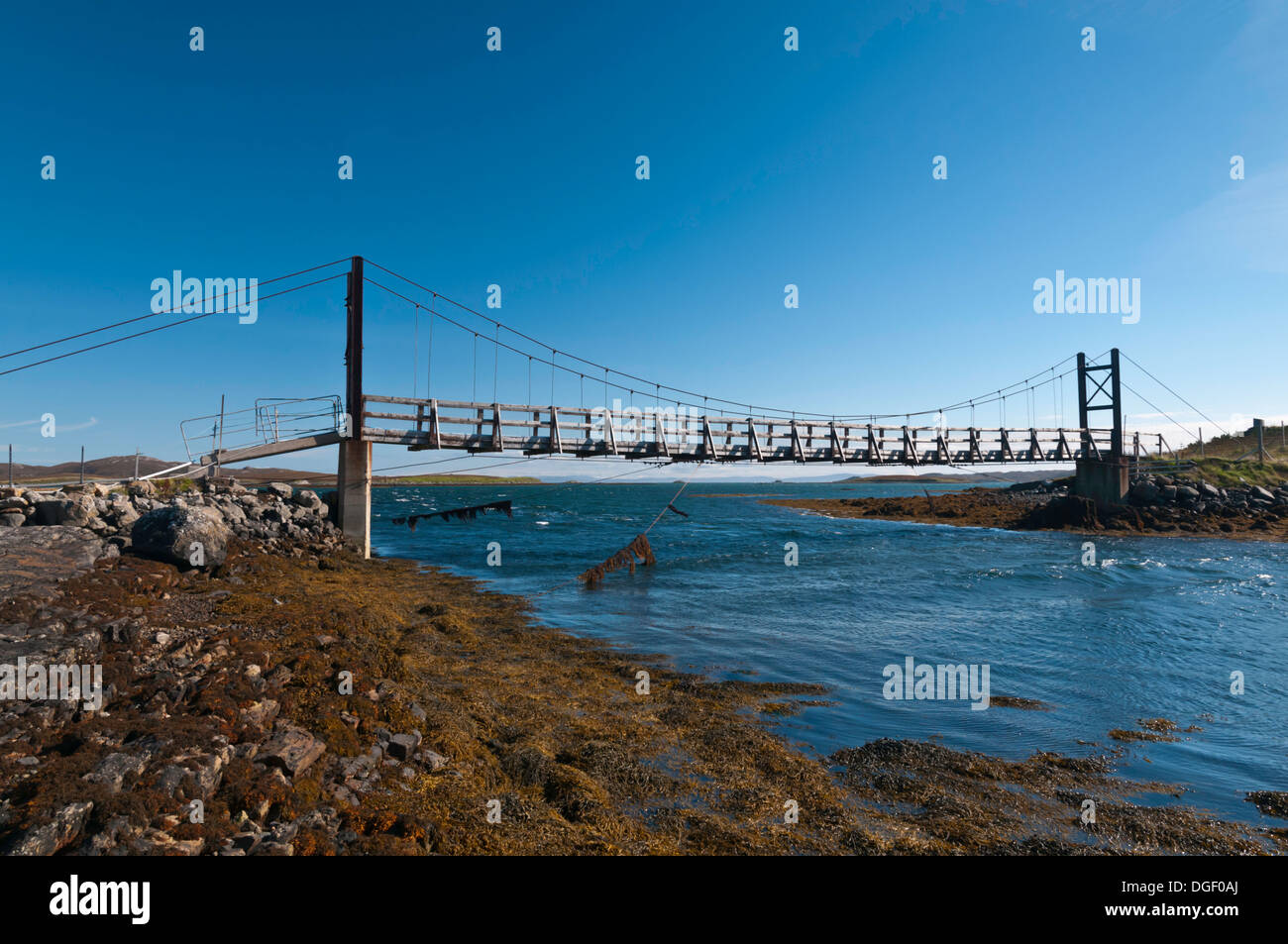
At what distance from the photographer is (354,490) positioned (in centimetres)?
2305

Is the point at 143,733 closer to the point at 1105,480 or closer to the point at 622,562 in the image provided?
the point at 622,562

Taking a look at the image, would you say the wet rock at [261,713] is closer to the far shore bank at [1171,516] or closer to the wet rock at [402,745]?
the wet rock at [402,745]

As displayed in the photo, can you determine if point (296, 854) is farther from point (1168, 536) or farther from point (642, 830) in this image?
point (1168, 536)

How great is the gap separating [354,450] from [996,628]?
878 inches

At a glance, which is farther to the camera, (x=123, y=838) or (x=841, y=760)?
(x=841, y=760)

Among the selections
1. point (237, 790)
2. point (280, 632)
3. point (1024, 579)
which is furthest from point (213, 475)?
point (1024, 579)

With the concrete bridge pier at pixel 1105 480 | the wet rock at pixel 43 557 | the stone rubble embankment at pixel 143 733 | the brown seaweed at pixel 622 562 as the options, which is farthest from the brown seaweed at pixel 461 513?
the concrete bridge pier at pixel 1105 480

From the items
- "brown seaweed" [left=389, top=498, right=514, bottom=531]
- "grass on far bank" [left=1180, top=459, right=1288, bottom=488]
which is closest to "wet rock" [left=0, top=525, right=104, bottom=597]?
"brown seaweed" [left=389, top=498, right=514, bottom=531]

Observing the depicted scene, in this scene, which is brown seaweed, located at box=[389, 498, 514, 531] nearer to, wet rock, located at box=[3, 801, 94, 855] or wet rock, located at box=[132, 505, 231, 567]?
wet rock, located at box=[132, 505, 231, 567]

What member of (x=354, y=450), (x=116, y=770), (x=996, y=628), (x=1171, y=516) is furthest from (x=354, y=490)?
(x=1171, y=516)

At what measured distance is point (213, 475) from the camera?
74.5ft

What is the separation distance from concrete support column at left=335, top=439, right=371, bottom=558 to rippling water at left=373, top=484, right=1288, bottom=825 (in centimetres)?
508

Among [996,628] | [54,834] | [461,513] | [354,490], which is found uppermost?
[354,490]
